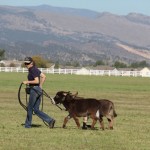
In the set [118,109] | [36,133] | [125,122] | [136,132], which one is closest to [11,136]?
[36,133]

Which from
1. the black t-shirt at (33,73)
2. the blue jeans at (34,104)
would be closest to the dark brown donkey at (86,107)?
the blue jeans at (34,104)

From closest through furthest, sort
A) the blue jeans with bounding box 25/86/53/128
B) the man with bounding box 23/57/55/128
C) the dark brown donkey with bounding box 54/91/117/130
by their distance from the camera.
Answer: the dark brown donkey with bounding box 54/91/117/130 < the man with bounding box 23/57/55/128 < the blue jeans with bounding box 25/86/53/128

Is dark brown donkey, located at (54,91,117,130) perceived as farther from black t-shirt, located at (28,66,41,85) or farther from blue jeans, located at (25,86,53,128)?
black t-shirt, located at (28,66,41,85)

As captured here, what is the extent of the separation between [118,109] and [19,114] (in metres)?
5.80

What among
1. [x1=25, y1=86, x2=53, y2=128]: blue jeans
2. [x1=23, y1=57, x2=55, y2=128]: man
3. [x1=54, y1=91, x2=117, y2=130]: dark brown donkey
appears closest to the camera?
[x1=54, y1=91, x2=117, y2=130]: dark brown donkey

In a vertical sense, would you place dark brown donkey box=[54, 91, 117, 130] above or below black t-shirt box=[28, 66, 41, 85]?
below

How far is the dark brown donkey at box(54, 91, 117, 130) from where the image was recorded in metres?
18.3

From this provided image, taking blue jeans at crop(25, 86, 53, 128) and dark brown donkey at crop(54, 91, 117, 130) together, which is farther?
blue jeans at crop(25, 86, 53, 128)

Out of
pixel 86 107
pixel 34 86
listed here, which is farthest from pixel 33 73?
pixel 86 107

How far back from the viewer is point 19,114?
2397 centimetres

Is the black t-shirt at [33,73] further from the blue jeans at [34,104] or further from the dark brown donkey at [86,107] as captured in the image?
the dark brown donkey at [86,107]

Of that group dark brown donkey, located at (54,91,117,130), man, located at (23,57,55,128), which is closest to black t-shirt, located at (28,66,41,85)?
man, located at (23,57,55,128)

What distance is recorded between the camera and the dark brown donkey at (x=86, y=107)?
18.3 metres

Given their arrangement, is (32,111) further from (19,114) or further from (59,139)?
(19,114)
